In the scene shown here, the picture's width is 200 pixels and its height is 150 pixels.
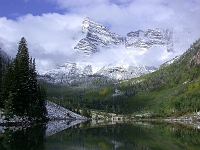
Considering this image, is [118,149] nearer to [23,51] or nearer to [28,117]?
[28,117]

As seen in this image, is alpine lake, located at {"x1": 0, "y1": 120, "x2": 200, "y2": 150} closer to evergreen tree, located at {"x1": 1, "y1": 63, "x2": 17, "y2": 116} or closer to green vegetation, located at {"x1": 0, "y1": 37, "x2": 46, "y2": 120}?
evergreen tree, located at {"x1": 1, "y1": 63, "x2": 17, "y2": 116}

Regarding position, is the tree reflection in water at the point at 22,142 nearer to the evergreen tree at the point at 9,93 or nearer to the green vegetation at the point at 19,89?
the evergreen tree at the point at 9,93

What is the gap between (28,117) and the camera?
98.4 m

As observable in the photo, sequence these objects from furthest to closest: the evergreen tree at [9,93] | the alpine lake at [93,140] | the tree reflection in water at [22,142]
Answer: the evergreen tree at [9,93]
the alpine lake at [93,140]
the tree reflection in water at [22,142]

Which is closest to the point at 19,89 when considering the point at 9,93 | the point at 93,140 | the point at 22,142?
the point at 9,93

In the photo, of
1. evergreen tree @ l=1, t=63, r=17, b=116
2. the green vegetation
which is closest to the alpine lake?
evergreen tree @ l=1, t=63, r=17, b=116

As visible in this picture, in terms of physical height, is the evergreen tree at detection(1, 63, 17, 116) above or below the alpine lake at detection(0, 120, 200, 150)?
above

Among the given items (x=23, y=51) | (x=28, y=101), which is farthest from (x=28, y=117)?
(x=23, y=51)

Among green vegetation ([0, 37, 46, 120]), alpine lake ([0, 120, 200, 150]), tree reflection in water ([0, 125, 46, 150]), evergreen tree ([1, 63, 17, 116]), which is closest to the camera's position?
tree reflection in water ([0, 125, 46, 150])

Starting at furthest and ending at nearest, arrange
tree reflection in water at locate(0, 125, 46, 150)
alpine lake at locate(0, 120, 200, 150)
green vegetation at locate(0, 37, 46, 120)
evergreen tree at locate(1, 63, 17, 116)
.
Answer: green vegetation at locate(0, 37, 46, 120) < evergreen tree at locate(1, 63, 17, 116) < alpine lake at locate(0, 120, 200, 150) < tree reflection in water at locate(0, 125, 46, 150)

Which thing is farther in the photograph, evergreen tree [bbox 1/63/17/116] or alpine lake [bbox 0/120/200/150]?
evergreen tree [bbox 1/63/17/116]

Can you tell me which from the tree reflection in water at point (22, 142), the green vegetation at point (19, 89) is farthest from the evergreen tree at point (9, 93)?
the tree reflection in water at point (22, 142)

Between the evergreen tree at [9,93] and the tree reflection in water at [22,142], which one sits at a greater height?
the evergreen tree at [9,93]

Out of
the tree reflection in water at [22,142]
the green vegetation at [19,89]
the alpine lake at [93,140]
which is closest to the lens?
the tree reflection in water at [22,142]
